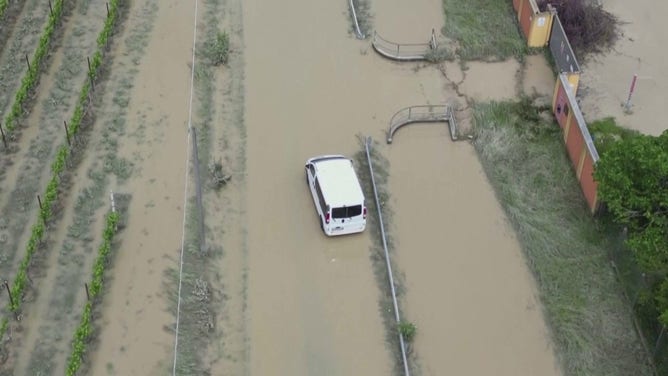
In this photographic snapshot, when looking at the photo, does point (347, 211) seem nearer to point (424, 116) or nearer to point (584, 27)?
point (424, 116)

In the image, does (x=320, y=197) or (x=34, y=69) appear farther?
(x=34, y=69)

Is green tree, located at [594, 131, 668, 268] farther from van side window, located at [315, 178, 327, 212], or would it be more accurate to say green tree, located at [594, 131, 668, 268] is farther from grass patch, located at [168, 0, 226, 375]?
grass patch, located at [168, 0, 226, 375]

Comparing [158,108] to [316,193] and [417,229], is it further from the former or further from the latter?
[417,229]

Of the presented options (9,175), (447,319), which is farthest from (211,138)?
(447,319)

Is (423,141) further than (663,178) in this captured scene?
Yes

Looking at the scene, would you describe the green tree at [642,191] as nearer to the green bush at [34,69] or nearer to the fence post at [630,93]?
the fence post at [630,93]

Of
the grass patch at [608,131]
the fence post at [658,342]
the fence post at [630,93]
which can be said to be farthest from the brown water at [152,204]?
the fence post at [630,93]

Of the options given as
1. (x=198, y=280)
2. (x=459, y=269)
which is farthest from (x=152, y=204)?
(x=459, y=269)
